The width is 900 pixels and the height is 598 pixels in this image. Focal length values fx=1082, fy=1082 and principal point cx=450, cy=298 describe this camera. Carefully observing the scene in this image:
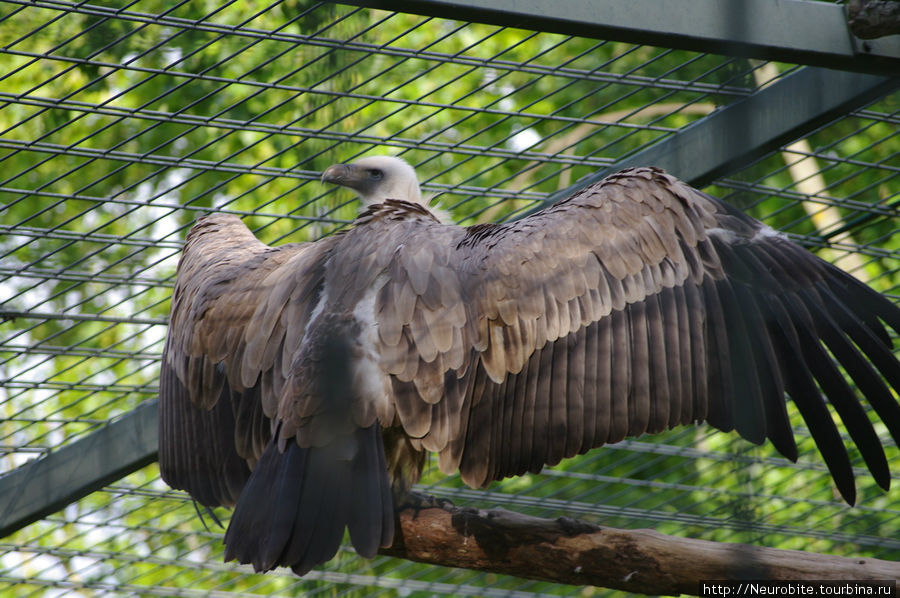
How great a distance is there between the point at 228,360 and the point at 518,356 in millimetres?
857

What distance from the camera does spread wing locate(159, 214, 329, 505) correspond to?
2.87m

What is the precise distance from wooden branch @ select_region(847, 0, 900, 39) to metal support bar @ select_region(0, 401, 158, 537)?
2.40m

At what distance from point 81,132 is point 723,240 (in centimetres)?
222

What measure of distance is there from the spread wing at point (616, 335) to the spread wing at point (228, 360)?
0.32 m

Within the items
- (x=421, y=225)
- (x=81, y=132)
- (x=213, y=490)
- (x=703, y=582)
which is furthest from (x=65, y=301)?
(x=703, y=582)

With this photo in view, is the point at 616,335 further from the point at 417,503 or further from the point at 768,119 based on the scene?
the point at 768,119

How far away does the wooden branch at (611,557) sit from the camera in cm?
243

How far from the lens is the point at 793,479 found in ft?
15.8

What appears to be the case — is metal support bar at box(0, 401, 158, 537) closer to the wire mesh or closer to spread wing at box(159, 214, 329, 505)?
the wire mesh

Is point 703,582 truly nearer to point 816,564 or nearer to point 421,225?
point 816,564

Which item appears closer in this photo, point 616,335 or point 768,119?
point 616,335

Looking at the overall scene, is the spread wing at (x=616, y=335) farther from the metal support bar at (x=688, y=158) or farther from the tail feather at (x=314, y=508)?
the metal support bar at (x=688, y=158)

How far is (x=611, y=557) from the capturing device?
2484mm

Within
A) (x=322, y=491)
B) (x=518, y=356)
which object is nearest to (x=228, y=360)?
(x=322, y=491)
